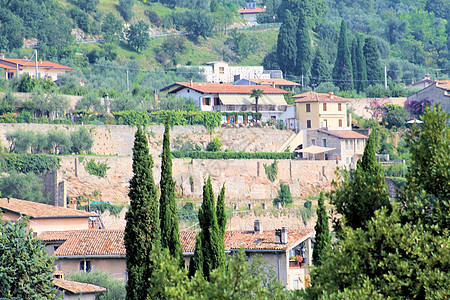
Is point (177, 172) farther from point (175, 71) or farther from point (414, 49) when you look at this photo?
point (414, 49)

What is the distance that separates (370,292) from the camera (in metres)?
13.5

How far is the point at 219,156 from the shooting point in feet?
208

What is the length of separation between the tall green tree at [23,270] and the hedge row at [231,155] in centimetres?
3634

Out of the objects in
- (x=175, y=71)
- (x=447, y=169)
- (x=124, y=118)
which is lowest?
(x=447, y=169)

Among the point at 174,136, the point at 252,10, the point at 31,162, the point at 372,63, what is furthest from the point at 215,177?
the point at 252,10

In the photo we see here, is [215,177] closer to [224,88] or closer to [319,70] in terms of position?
[224,88]

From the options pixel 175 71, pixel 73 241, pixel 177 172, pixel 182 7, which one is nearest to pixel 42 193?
pixel 177 172

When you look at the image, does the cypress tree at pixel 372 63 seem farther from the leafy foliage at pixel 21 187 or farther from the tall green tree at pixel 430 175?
the tall green tree at pixel 430 175

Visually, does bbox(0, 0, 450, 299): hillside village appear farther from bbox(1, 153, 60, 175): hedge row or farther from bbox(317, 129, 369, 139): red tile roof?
bbox(317, 129, 369, 139): red tile roof

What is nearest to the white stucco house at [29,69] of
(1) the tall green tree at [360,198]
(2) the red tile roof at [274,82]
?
(2) the red tile roof at [274,82]

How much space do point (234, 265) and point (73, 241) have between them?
21.2 metres

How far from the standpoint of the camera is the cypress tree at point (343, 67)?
290 feet

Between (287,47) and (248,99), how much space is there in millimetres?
20567

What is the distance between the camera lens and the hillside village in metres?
14.4
